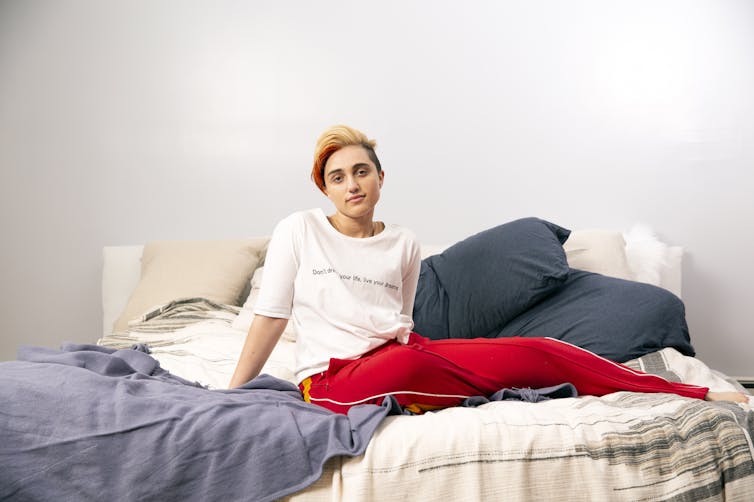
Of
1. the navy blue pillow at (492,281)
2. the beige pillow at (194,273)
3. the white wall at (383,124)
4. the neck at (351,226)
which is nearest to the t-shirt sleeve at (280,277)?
the neck at (351,226)

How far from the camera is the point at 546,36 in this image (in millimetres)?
3383

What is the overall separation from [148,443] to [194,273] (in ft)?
6.11

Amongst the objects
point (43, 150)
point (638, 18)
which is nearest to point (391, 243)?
point (638, 18)

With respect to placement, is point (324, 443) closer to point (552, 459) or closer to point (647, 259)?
point (552, 459)

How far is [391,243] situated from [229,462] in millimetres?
806

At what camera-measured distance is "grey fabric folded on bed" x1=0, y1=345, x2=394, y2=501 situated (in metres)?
1.31

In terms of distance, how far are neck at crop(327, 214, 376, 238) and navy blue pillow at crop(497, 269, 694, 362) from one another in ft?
2.64

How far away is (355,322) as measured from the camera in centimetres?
179

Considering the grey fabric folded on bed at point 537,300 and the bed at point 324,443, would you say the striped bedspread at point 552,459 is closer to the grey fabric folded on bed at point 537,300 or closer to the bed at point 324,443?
the bed at point 324,443

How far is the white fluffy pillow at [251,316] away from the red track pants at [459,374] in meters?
0.90

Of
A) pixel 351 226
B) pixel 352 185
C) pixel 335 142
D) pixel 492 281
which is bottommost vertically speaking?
pixel 492 281

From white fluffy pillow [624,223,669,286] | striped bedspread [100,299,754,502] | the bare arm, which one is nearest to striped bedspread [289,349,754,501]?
striped bedspread [100,299,754,502]

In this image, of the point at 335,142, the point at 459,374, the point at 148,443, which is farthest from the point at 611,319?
the point at 148,443

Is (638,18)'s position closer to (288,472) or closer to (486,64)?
(486,64)
